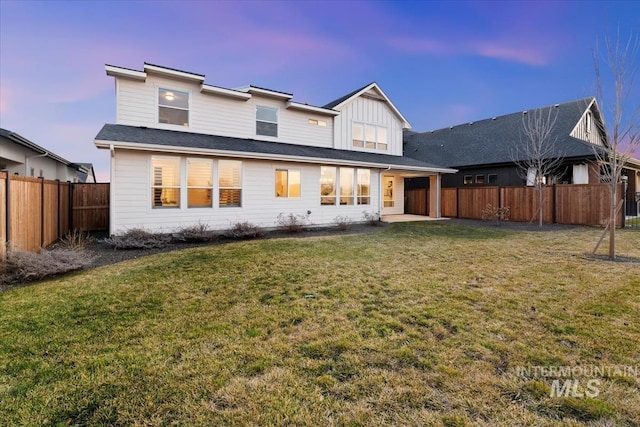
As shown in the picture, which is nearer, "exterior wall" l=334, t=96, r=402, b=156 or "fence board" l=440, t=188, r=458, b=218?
"exterior wall" l=334, t=96, r=402, b=156

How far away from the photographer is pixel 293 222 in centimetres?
1205

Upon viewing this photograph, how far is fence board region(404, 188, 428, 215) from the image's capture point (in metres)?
19.7

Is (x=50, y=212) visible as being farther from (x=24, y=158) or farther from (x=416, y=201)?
(x=416, y=201)

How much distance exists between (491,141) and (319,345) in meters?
21.5

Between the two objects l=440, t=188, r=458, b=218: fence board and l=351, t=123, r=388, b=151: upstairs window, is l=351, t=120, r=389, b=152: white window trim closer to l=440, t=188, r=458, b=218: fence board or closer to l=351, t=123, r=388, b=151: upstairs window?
l=351, t=123, r=388, b=151: upstairs window

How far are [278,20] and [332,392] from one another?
18648mm

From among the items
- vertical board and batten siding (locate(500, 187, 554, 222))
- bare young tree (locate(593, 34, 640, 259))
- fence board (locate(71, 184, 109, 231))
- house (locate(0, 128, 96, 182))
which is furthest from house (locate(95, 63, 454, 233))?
bare young tree (locate(593, 34, 640, 259))

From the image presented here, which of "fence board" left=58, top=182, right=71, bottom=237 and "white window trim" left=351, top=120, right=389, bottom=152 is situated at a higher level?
"white window trim" left=351, top=120, right=389, bottom=152

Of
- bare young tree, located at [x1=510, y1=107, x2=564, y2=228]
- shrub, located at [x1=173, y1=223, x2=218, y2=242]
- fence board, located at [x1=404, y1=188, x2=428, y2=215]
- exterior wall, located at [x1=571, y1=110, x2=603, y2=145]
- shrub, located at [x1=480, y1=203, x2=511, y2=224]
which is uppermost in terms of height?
exterior wall, located at [x1=571, y1=110, x2=603, y2=145]

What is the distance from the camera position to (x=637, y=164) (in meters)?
17.5

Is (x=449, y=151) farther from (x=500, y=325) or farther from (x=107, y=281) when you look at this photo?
(x=107, y=281)

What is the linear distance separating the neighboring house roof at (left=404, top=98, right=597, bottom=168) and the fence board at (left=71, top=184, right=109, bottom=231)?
19.7 meters

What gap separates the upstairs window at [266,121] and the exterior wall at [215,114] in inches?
7.4

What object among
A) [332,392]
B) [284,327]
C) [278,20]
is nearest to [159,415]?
[332,392]
